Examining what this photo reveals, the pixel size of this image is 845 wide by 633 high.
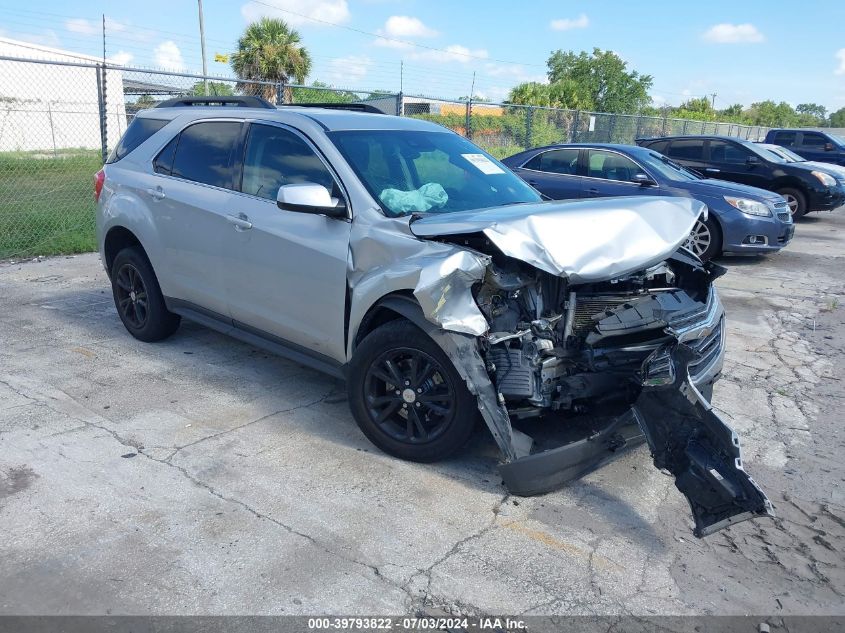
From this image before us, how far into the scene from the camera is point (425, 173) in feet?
14.9

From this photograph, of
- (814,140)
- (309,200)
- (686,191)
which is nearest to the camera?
(309,200)

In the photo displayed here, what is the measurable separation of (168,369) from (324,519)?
8.16 ft

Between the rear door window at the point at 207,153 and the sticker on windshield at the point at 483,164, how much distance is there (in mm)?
1611

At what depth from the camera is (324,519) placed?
3418 millimetres

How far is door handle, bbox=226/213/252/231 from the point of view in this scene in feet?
15.0

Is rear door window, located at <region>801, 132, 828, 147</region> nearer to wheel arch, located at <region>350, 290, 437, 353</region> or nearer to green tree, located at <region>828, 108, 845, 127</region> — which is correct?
wheel arch, located at <region>350, 290, 437, 353</region>

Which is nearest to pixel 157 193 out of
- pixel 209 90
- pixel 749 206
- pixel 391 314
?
pixel 391 314

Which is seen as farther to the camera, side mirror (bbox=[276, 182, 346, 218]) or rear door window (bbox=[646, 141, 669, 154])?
rear door window (bbox=[646, 141, 669, 154])

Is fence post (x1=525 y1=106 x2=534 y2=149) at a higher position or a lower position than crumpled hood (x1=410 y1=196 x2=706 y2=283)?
higher

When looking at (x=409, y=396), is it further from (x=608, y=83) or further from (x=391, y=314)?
(x=608, y=83)

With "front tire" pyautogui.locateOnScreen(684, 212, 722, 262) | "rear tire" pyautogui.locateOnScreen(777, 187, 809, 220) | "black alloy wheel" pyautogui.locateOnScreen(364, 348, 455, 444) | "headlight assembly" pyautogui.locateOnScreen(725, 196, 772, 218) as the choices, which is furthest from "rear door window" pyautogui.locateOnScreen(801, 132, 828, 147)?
"black alloy wheel" pyautogui.locateOnScreen(364, 348, 455, 444)

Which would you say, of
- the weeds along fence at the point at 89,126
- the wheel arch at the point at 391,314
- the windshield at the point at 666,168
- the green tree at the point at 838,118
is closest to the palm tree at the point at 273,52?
Result: the weeds along fence at the point at 89,126

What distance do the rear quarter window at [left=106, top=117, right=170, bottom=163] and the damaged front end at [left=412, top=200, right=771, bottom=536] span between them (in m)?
3.16

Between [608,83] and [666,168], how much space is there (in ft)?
138
